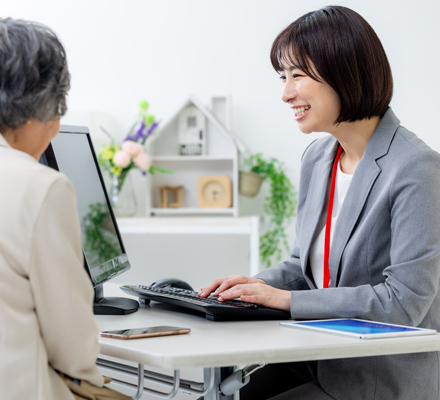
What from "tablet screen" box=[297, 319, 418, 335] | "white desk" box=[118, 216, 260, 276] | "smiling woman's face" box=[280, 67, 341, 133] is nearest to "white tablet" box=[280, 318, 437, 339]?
"tablet screen" box=[297, 319, 418, 335]

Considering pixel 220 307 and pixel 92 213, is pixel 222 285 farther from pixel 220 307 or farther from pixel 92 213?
pixel 92 213

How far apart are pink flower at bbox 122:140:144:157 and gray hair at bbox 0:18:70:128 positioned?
243 cm

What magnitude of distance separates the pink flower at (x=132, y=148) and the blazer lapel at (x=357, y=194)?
2138 millimetres

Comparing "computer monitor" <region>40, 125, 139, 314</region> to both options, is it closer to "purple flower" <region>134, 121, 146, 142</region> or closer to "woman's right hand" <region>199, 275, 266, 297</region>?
"woman's right hand" <region>199, 275, 266, 297</region>

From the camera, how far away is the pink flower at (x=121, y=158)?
338 cm

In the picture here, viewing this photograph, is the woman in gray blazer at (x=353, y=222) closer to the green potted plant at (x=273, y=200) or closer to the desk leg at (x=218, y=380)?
the desk leg at (x=218, y=380)

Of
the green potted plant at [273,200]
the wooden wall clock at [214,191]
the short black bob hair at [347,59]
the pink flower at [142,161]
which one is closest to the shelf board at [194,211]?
the wooden wall clock at [214,191]

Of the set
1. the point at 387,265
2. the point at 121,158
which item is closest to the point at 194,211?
the point at 121,158

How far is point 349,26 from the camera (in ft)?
4.73

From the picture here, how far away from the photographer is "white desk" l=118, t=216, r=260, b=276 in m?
3.12

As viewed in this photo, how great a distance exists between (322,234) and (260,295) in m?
0.34

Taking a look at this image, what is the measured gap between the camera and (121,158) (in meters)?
3.38

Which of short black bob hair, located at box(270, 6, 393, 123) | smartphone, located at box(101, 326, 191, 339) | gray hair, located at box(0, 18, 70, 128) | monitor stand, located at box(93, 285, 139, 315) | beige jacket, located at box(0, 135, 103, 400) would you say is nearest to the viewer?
beige jacket, located at box(0, 135, 103, 400)

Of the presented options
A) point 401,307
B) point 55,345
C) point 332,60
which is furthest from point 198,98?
point 55,345
